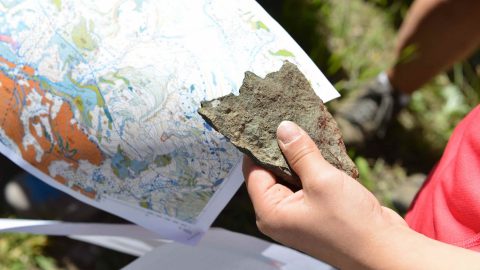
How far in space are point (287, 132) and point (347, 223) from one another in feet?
0.58

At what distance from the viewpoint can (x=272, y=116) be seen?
0.89 meters

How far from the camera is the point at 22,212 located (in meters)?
1.49

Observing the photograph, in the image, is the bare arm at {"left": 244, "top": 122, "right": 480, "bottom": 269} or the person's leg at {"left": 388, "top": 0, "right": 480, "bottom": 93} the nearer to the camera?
the bare arm at {"left": 244, "top": 122, "right": 480, "bottom": 269}

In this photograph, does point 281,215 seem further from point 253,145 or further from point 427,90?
point 427,90

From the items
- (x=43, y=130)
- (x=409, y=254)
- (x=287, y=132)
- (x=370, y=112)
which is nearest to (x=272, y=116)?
(x=287, y=132)

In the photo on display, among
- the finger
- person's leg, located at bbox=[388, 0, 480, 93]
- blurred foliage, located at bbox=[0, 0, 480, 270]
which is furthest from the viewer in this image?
blurred foliage, located at bbox=[0, 0, 480, 270]

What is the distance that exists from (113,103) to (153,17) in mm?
178

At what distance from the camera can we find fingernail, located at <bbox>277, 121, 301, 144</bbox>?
847 millimetres

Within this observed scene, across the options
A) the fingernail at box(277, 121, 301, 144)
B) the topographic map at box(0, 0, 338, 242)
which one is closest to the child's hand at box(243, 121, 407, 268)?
the fingernail at box(277, 121, 301, 144)

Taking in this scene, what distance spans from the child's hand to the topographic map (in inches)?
5.9

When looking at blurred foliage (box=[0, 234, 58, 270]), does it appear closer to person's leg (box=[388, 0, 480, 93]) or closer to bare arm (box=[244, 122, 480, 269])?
bare arm (box=[244, 122, 480, 269])

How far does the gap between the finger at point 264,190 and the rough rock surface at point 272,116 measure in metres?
0.02

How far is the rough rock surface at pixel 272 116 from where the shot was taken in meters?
0.86

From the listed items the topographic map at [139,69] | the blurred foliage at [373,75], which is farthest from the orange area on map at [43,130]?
the blurred foliage at [373,75]
